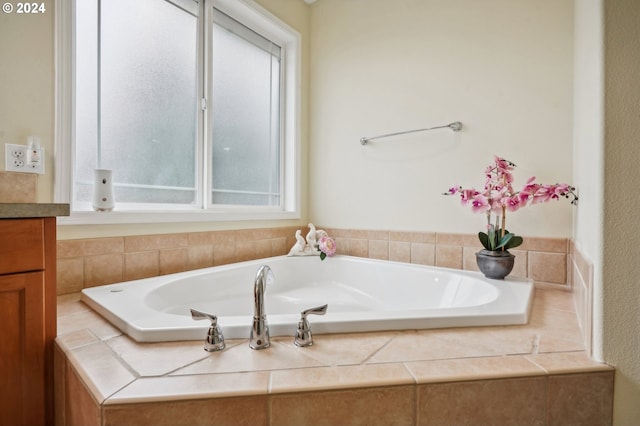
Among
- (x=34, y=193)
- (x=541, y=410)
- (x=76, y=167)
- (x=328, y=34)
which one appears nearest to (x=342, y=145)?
(x=328, y=34)

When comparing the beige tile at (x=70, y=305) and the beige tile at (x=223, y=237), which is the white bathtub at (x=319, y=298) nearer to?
the beige tile at (x=70, y=305)

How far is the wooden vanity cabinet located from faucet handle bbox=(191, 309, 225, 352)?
0.41 m

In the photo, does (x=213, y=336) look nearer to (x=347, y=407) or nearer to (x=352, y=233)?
(x=347, y=407)

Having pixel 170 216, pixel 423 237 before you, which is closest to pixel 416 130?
pixel 423 237

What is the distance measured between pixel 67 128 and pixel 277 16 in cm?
151

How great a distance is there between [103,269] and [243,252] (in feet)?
2.39

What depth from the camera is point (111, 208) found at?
1.28 meters

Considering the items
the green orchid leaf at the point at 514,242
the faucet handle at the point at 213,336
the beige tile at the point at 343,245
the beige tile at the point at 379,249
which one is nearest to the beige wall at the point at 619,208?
the green orchid leaf at the point at 514,242

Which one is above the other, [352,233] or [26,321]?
[352,233]

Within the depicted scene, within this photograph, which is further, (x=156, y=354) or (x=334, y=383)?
(x=156, y=354)

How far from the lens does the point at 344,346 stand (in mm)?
778

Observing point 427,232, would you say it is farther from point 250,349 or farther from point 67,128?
point 67,128

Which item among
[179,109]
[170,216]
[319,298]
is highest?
[179,109]

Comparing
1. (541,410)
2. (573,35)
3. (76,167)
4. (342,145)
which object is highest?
(573,35)
